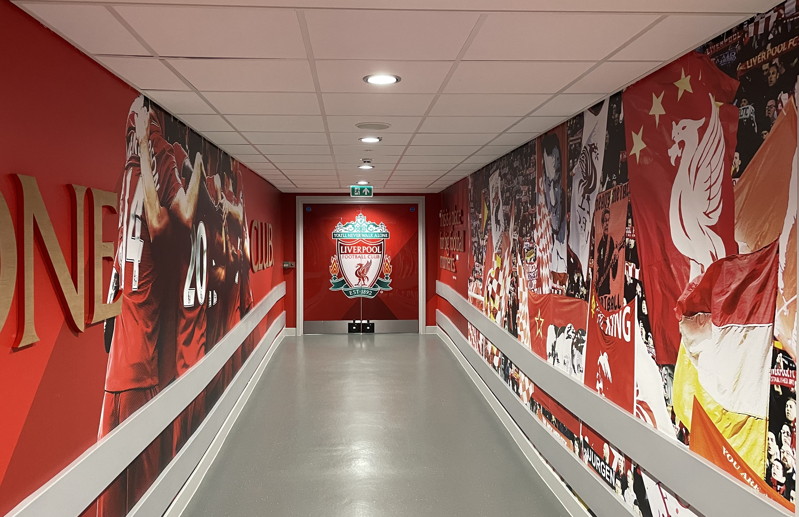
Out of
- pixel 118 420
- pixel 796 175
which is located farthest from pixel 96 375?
pixel 796 175

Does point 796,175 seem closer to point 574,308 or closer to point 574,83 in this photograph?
point 574,83

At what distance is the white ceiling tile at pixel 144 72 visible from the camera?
Result: 258 centimetres

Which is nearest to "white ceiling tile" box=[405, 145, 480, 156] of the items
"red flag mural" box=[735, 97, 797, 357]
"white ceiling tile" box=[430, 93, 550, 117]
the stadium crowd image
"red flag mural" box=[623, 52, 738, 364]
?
the stadium crowd image

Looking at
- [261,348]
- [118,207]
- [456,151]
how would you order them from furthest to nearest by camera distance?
[261,348]
[456,151]
[118,207]

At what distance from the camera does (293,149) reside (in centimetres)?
523

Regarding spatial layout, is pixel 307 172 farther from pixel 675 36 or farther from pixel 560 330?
pixel 675 36

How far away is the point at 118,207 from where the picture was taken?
2967 millimetres

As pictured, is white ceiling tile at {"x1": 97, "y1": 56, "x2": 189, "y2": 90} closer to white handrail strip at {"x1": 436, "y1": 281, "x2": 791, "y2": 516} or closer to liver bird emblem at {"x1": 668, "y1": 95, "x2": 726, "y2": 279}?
liver bird emblem at {"x1": 668, "y1": 95, "x2": 726, "y2": 279}

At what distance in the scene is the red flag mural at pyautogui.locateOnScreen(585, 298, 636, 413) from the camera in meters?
3.20

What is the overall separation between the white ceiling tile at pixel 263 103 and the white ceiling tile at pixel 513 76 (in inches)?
33.0

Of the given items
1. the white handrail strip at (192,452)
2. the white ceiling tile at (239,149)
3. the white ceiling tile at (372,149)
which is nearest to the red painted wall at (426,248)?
the white handrail strip at (192,452)

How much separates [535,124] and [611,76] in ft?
4.24

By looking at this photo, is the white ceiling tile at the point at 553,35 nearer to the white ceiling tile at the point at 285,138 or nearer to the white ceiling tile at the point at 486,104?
the white ceiling tile at the point at 486,104

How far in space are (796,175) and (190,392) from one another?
3856 mm
